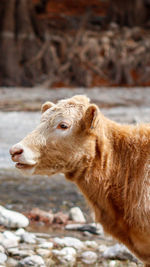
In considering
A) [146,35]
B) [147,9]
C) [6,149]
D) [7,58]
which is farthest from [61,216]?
[147,9]

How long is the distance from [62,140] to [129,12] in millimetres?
25642

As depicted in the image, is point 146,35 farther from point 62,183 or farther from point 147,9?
point 62,183

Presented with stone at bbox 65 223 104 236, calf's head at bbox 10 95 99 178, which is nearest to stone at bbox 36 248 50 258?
stone at bbox 65 223 104 236

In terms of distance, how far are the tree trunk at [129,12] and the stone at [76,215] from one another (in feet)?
75.5

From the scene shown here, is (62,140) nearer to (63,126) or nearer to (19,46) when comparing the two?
(63,126)

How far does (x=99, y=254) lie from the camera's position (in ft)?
15.8

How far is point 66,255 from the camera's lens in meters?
4.68

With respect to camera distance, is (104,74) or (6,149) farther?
(104,74)

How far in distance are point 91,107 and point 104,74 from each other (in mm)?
19104

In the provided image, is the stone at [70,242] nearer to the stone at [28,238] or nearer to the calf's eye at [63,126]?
the stone at [28,238]

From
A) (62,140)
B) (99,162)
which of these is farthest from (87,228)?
(62,140)

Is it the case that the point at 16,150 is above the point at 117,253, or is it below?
above

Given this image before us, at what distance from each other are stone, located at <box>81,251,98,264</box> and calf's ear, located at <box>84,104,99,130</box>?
1880mm

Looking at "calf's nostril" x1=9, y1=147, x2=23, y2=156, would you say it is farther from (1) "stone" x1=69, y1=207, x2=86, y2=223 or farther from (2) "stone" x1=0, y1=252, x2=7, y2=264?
(1) "stone" x1=69, y1=207, x2=86, y2=223
